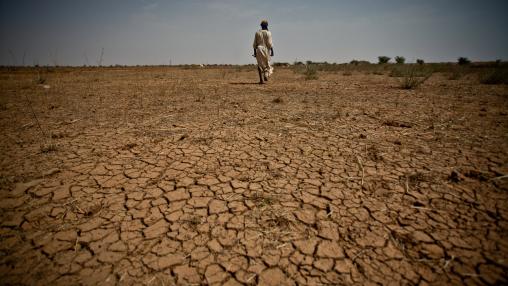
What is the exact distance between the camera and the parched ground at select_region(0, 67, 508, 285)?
52.4 inches

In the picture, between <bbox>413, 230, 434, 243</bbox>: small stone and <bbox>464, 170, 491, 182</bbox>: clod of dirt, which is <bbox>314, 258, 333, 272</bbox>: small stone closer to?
<bbox>413, 230, 434, 243</bbox>: small stone

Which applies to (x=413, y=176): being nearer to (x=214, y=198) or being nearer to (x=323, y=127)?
(x=323, y=127)

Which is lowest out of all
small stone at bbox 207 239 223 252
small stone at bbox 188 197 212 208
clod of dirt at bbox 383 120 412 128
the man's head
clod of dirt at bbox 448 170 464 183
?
small stone at bbox 207 239 223 252

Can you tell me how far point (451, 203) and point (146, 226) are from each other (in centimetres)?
226

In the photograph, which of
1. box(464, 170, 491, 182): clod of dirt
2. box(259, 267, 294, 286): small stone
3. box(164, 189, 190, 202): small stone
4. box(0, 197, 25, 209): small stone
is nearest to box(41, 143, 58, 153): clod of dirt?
box(0, 197, 25, 209): small stone

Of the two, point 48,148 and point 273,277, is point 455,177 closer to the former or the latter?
Answer: point 273,277

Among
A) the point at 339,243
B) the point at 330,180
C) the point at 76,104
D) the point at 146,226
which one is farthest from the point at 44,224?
the point at 76,104

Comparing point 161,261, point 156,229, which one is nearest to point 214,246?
point 161,261

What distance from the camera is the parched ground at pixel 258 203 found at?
133cm

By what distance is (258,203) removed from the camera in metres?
1.83

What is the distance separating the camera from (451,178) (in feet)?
6.48

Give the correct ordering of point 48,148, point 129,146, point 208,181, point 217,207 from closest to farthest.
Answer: point 217,207
point 208,181
point 48,148
point 129,146

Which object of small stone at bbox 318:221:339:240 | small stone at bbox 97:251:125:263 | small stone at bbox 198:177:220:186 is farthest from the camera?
small stone at bbox 198:177:220:186

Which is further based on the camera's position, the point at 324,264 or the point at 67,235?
the point at 67,235
